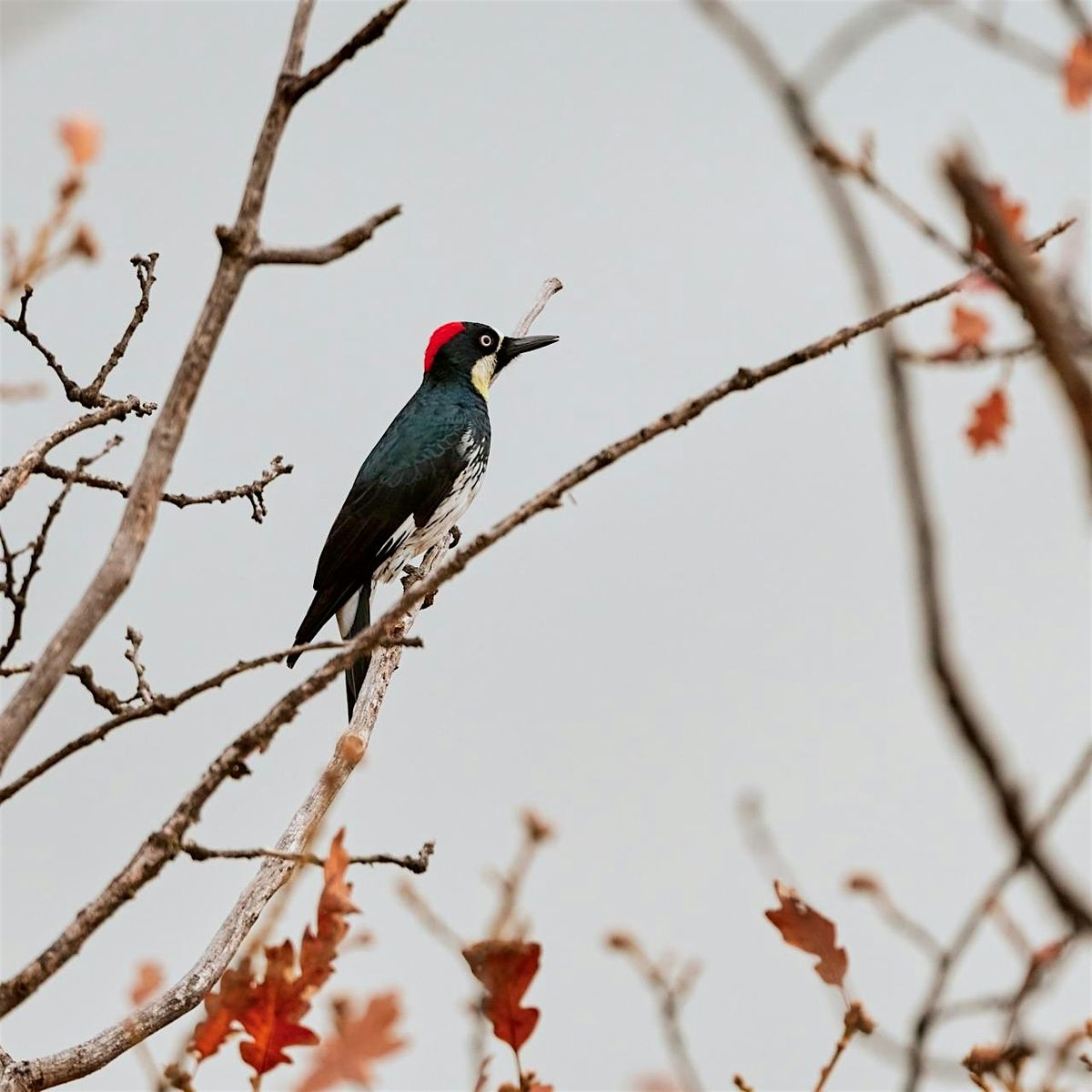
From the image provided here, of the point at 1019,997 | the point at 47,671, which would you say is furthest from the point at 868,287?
the point at 47,671

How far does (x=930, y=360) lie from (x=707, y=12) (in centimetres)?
291

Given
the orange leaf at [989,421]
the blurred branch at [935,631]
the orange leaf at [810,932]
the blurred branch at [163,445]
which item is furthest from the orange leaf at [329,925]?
the orange leaf at [989,421]

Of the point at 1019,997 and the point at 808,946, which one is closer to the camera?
the point at 1019,997

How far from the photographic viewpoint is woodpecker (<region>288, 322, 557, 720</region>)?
8633 mm

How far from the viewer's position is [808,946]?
2488 mm

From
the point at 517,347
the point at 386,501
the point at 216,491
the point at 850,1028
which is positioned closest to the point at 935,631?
the point at 850,1028

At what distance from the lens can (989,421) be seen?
5.41 meters

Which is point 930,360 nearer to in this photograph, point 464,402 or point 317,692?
point 317,692

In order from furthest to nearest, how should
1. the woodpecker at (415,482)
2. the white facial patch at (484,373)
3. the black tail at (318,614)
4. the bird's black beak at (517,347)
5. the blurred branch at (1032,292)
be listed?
the white facial patch at (484,373), the bird's black beak at (517,347), the woodpecker at (415,482), the black tail at (318,614), the blurred branch at (1032,292)

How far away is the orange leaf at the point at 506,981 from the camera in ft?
8.41

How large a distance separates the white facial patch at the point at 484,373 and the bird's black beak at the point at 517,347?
78mm

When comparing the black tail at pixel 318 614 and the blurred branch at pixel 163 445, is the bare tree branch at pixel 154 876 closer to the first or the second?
the blurred branch at pixel 163 445

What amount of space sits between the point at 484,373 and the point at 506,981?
8178mm

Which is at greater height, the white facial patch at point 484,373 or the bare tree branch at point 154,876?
the white facial patch at point 484,373
